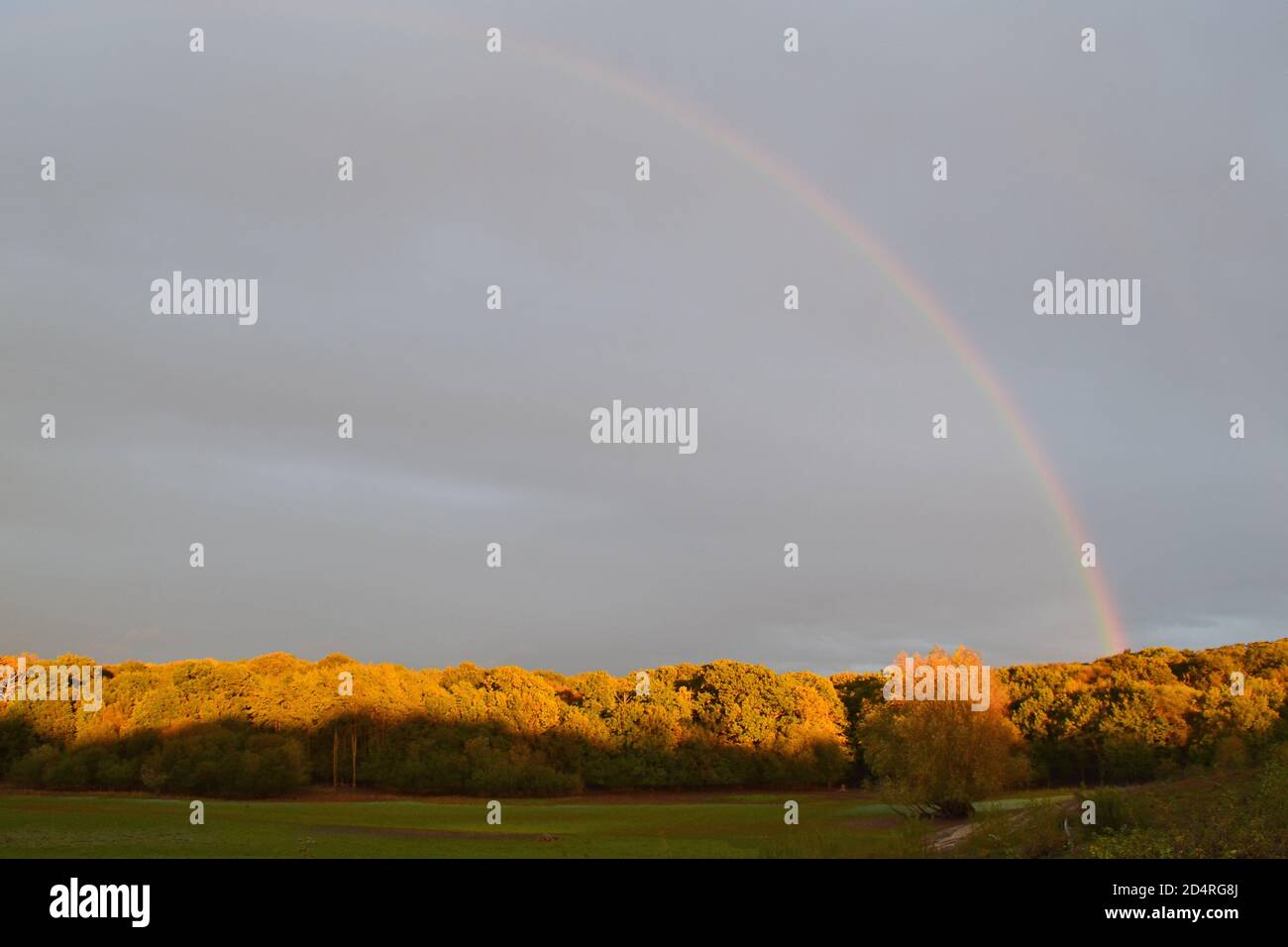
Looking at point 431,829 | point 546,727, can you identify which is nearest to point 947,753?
point 431,829

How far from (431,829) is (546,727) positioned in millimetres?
38719

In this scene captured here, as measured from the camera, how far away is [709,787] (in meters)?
101

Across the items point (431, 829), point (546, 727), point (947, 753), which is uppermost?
point (947, 753)

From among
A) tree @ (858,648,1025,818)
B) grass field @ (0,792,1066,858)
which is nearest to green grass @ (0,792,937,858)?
grass field @ (0,792,1066,858)

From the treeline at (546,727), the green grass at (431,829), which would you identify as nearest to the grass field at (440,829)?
the green grass at (431,829)

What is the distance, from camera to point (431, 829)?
6025 centimetres

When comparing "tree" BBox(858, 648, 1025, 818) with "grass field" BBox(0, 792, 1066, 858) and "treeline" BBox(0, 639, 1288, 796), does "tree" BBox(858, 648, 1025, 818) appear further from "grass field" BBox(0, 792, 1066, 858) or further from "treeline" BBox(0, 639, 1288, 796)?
"treeline" BBox(0, 639, 1288, 796)

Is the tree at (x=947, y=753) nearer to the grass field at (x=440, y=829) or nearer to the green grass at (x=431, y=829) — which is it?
the grass field at (x=440, y=829)

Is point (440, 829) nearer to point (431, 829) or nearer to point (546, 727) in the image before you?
point (431, 829)
